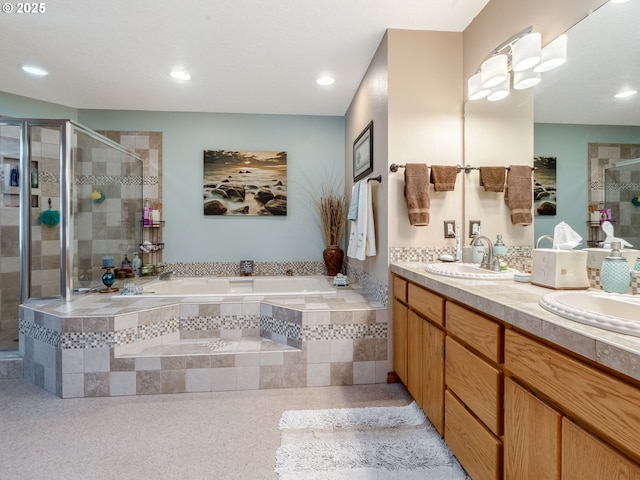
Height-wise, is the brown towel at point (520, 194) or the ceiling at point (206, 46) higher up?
the ceiling at point (206, 46)

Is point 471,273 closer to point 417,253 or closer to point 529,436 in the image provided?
point 417,253

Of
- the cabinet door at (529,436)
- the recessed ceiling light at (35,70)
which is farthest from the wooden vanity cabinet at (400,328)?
the recessed ceiling light at (35,70)

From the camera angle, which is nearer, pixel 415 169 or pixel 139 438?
pixel 139 438

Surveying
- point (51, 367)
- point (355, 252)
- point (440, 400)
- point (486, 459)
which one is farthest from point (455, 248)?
point (51, 367)

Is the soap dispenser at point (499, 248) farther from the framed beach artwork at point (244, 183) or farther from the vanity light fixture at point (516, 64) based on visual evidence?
the framed beach artwork at point (244, 183)

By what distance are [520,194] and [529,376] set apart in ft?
3.81

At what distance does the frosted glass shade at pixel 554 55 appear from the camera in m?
1.52

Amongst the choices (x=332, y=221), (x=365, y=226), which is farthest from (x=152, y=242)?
(x=365, y=226)

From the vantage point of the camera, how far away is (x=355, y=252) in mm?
2686

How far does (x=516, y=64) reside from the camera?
1.73 m

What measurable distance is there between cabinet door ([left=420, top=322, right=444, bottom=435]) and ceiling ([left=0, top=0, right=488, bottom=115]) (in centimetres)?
190

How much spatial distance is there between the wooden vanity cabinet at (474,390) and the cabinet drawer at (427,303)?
2.5 inches

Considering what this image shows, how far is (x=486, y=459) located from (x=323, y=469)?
27.4 inches

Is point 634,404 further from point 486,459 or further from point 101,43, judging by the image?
point 101,43
